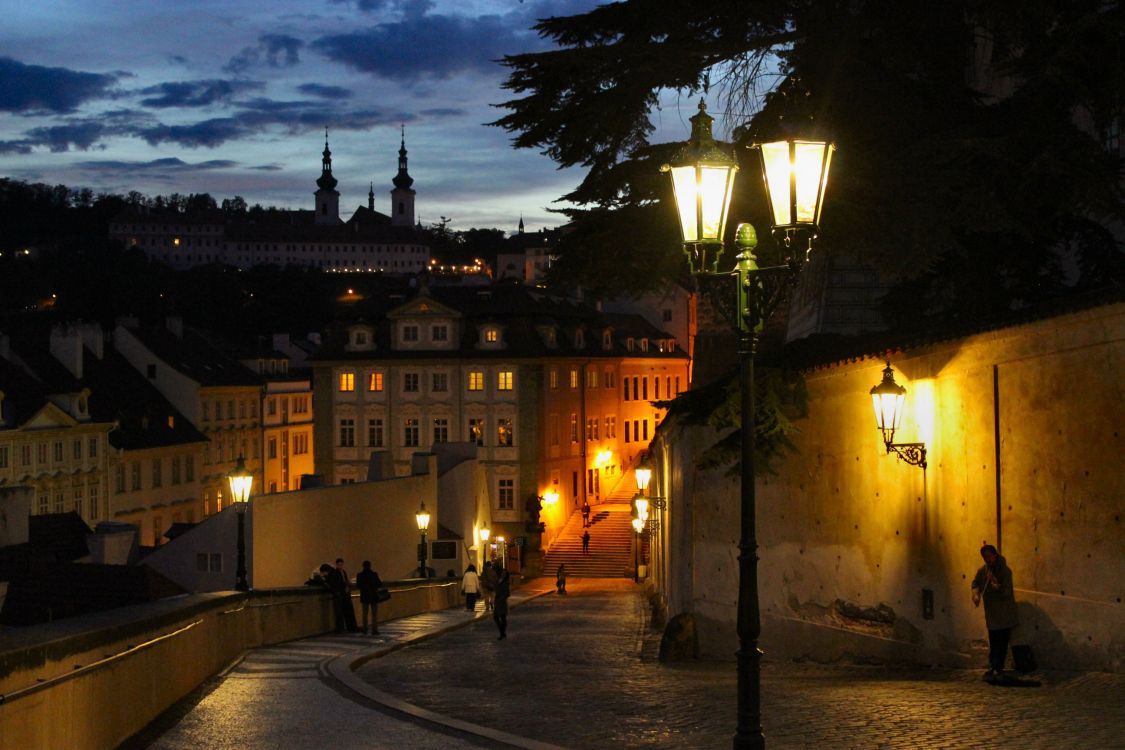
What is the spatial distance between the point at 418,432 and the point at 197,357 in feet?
47.6

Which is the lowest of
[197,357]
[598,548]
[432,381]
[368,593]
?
[598,548]

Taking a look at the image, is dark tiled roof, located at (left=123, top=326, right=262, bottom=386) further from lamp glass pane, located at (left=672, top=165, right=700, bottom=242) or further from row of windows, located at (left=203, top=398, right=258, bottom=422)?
lamp glass pane, located at (left=672, top=165, right=700, bottom=242)

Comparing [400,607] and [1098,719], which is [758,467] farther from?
[400,607]

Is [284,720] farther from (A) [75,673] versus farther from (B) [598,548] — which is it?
(B) [598,548]

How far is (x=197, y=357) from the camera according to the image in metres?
76.6

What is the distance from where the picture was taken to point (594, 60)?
1591cm

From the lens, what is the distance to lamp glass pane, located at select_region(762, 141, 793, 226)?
9.68m

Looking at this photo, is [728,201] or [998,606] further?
[998,606]

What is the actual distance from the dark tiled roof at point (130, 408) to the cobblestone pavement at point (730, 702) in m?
46.5

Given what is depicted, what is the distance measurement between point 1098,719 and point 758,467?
6418 millimetres

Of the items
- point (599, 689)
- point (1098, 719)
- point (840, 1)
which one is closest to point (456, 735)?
point (599, 689)

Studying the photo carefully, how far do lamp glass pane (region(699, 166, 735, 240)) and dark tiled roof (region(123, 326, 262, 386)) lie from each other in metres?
65.0

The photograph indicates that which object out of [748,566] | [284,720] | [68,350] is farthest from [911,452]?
[68,350]

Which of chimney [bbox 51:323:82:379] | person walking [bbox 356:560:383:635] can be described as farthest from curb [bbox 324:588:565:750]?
chimney [bbox 51:323:82:379]
